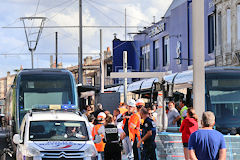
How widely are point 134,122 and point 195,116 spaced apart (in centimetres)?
305

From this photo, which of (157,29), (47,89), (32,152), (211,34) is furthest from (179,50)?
(32,152)

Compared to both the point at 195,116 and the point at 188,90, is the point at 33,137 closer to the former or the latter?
the point at 195,116

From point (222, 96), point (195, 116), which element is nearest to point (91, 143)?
point (195, 116)

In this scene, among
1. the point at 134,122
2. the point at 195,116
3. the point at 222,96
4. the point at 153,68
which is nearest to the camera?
the point at 195,116

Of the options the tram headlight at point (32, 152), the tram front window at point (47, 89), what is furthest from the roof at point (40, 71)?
the tram headlight at point (32, 152)

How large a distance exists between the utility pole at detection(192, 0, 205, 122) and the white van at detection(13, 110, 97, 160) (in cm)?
256

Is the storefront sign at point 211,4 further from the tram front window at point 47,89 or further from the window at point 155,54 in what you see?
the tram front window at point 47,89

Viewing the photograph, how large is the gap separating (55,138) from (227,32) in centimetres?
2201

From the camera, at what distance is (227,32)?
111ft

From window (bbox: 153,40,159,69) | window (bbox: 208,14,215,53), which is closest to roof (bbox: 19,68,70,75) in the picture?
window (bbox: 208,14,215,53)

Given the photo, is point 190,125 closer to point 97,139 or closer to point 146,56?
point 97,139

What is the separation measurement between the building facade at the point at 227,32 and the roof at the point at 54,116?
18.4m

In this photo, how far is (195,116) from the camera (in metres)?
13.1

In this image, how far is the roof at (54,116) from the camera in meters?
14.1
